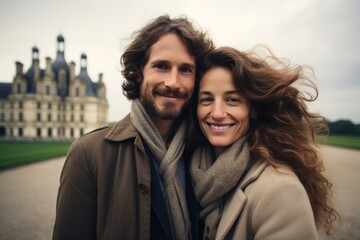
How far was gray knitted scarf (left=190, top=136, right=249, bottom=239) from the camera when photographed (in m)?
2.21

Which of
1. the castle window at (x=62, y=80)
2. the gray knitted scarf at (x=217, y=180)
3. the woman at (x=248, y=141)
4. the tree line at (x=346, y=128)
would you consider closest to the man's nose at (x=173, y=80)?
the woman at (x=248, y=141)

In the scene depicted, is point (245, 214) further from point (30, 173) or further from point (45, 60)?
point (45, 60)

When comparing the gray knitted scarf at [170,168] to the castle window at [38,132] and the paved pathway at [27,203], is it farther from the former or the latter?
the castle window at [38,132]

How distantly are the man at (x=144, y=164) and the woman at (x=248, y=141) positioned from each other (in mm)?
248

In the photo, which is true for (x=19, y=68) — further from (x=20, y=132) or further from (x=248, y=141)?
(x=248, y=141)

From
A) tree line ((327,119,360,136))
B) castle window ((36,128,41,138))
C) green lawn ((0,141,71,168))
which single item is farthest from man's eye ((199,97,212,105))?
tree line ((327,119,360,136))

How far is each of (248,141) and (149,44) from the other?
1612mm

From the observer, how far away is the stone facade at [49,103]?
4731cm

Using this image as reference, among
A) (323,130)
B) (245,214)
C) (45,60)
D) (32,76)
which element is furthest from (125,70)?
(32,76)

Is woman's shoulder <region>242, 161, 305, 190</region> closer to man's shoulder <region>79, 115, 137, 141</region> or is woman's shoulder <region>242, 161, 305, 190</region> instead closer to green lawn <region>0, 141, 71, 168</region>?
man's shoulder <region>79, 115, 137, 141</region>

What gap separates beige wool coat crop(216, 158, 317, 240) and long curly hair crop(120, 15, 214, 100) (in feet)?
4.72

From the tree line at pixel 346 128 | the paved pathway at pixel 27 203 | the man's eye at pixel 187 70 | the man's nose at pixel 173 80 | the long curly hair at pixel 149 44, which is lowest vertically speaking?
the tree line at pixel 346 128

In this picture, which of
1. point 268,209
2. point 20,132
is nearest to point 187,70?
point 268,209

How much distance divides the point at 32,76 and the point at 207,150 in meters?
57.0
